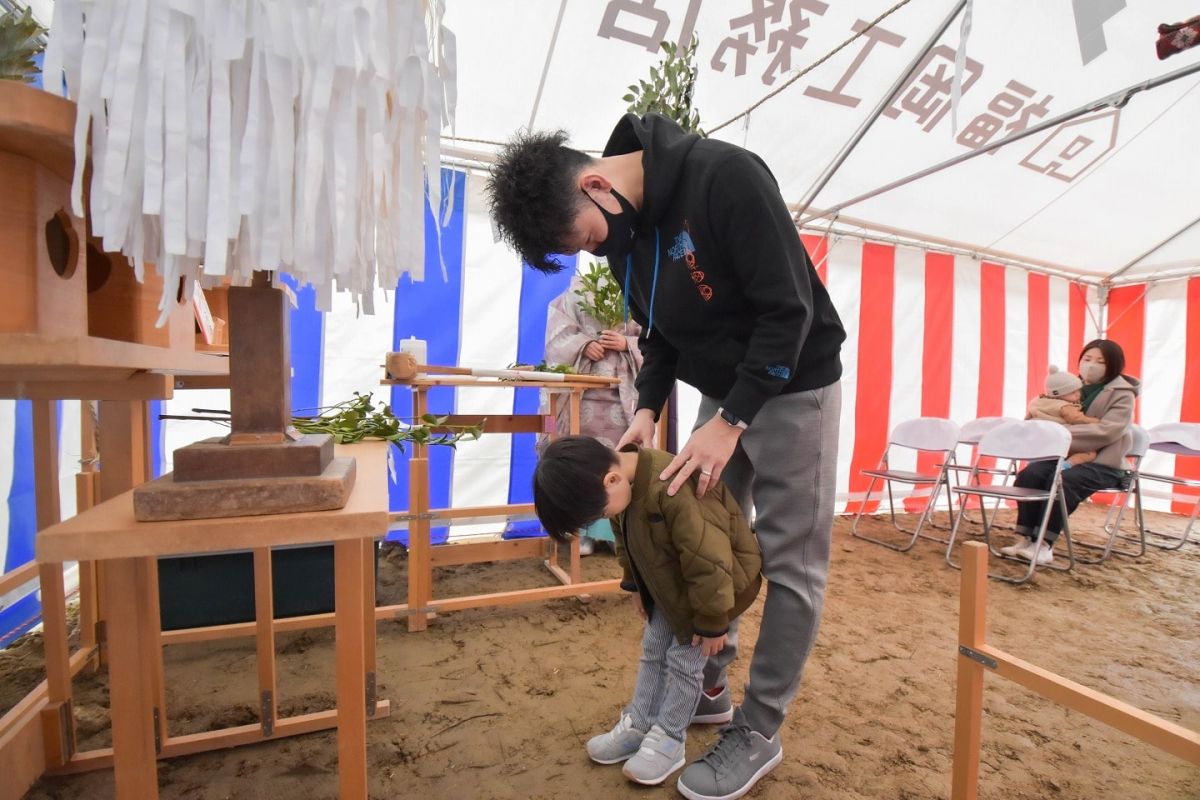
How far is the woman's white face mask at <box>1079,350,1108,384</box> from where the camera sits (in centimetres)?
343

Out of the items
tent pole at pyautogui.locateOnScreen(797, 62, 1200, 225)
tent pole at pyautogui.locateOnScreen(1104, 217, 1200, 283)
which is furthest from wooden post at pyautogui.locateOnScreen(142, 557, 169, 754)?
tent pole at pyautogui.locateOnScreen(1104, 217, 1200, 283)

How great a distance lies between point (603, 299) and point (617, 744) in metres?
1.90

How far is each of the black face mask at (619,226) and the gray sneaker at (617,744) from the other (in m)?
1.08

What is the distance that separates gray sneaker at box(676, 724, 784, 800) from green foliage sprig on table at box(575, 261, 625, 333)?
190 cm

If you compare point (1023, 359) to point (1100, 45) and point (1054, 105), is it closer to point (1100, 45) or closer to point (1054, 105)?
point (1054, 105)

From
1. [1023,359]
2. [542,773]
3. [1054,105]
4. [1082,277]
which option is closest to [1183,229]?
[1082,277]

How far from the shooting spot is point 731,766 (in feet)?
3.97

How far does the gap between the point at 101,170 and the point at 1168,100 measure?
4.70 metres

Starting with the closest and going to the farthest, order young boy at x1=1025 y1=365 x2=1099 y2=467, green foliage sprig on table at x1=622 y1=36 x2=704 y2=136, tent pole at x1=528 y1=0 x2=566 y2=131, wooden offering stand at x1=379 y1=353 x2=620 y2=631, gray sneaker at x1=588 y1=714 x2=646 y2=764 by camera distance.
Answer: gray sneaker at x1=588 y1=714 x2=646 y2=764
wooden offering stand at x1=379 y1=353 x2=620 y2=631
green foliage sprig on table at x1=622 y1=36 x2=704 y2=136
tent pole at x1=528 y1=0 x2=566 y2=131
young boy at x1=1025 y1=365 x2=1099 y2=467

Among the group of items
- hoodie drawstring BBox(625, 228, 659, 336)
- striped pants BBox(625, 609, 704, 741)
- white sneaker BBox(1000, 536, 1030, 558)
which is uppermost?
hoodie drawstring BBox(625, 228, 659, 336)

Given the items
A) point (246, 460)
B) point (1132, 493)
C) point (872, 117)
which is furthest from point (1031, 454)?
point (246, 460)

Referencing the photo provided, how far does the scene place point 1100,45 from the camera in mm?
2729

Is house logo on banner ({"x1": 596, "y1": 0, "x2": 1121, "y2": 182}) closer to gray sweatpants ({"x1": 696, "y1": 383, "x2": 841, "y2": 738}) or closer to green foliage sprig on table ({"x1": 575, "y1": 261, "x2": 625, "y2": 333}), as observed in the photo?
green foliage sprig on table ({"x1": 575, "y1": 261, "x2": 625, "y2": 333})

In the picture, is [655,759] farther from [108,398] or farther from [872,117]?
[872,117]
